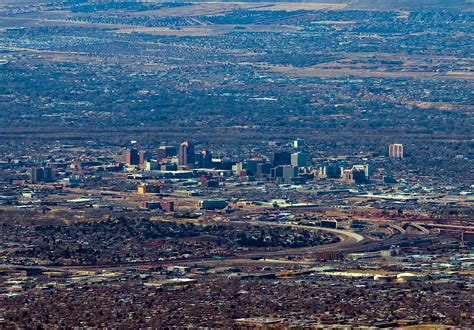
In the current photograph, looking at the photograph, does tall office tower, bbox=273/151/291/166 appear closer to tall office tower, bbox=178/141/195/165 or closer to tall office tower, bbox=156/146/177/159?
tall office tower, bbox=178/141/195/165

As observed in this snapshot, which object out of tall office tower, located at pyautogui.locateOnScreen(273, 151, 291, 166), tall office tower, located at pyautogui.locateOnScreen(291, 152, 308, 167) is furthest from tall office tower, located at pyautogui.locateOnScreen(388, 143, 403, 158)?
tall office tower, located at pyautogui.locateOnScreen(273, 151, 291, 166)

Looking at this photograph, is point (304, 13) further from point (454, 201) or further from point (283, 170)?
point (454, 201)

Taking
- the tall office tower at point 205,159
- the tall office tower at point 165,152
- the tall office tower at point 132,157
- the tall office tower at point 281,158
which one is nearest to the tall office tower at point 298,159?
the tall office tower at point 281,158

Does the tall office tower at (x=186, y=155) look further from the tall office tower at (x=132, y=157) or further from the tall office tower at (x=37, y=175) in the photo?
the tall office tower at (x=37, y=175)

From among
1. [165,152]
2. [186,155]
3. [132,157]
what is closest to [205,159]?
[186,155]

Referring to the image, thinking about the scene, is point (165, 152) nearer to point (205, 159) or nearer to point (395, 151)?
point (205, 159)
